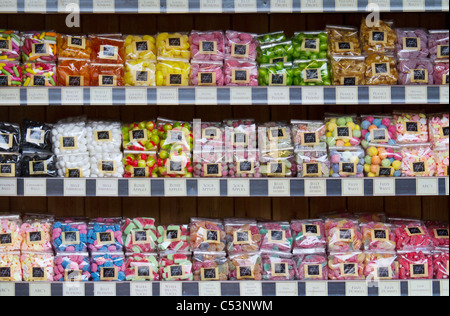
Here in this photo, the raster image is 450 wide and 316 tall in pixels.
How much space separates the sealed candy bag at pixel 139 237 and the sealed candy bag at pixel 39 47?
79 cm

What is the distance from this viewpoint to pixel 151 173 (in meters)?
2.37

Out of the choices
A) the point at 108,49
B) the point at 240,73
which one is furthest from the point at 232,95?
the point at 108,49

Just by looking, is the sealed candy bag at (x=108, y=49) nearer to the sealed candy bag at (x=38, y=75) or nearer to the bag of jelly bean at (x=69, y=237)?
the sealed candy bag at (x=38, y=75)

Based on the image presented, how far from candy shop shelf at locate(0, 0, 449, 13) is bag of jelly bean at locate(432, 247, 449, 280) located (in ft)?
3.36

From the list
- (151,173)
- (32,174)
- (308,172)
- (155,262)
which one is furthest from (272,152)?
(32,174)

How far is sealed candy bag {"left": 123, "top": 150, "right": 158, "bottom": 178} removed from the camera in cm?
236

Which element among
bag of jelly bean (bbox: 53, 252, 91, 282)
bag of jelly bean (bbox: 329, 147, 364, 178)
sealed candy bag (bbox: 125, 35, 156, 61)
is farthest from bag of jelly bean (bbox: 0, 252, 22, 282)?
bag of jelly bean (bbox: 329, 147, 364, 178)

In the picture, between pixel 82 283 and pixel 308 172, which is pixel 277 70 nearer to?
pixel 308 172

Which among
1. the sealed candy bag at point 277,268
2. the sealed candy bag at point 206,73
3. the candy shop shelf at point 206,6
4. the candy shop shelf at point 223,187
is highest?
the candy shop shelf at point 206,6

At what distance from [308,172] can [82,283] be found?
1.05m

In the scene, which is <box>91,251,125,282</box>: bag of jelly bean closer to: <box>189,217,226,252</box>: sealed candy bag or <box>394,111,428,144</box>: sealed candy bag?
<box>189,217,226,252</box>: sealed candy bag

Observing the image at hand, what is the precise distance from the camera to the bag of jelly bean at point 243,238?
2.41 m

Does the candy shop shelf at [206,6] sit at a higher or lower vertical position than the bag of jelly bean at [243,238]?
higher

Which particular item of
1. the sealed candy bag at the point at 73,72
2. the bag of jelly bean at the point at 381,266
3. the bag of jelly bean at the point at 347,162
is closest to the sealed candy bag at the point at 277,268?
the bag of jelly bean at the point at 381,266
